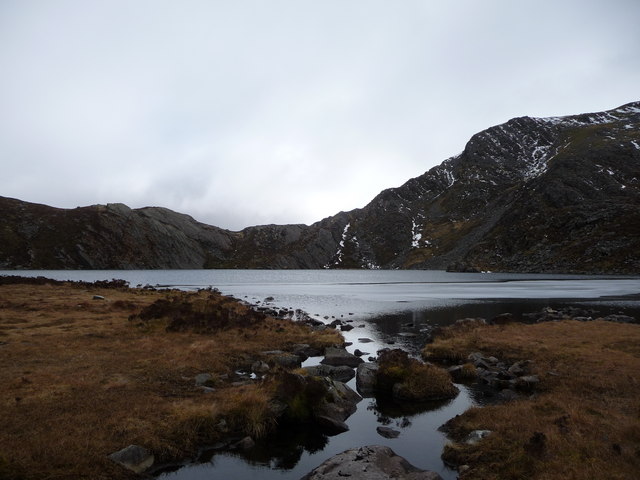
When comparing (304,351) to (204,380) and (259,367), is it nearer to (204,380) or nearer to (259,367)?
(259,367)

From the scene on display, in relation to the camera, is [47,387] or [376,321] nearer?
[47,387]

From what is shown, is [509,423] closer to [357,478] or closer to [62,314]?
[357,478]

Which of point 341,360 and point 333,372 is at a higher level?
point 341,360

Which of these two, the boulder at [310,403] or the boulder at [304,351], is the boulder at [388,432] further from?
the boulder at [304,351]

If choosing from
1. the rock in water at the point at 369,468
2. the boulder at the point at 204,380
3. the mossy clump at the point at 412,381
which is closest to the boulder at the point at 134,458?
the rock in water at the point at 369,468

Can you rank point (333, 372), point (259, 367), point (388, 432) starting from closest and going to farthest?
point (388, 432) → point (259, 367) → point (333, 372)

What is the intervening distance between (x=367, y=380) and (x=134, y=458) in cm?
1491

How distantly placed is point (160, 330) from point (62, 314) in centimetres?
1446

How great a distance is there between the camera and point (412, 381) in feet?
78.8

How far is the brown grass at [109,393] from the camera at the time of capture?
13617 mm

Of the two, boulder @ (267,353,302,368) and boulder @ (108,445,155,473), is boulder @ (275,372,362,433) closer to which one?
boulder @ (108,445,155,473)

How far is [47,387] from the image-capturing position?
64.0 ft

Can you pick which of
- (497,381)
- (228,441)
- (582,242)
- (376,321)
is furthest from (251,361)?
(582,242)

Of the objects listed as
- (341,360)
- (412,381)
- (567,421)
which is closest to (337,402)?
(412,381)
